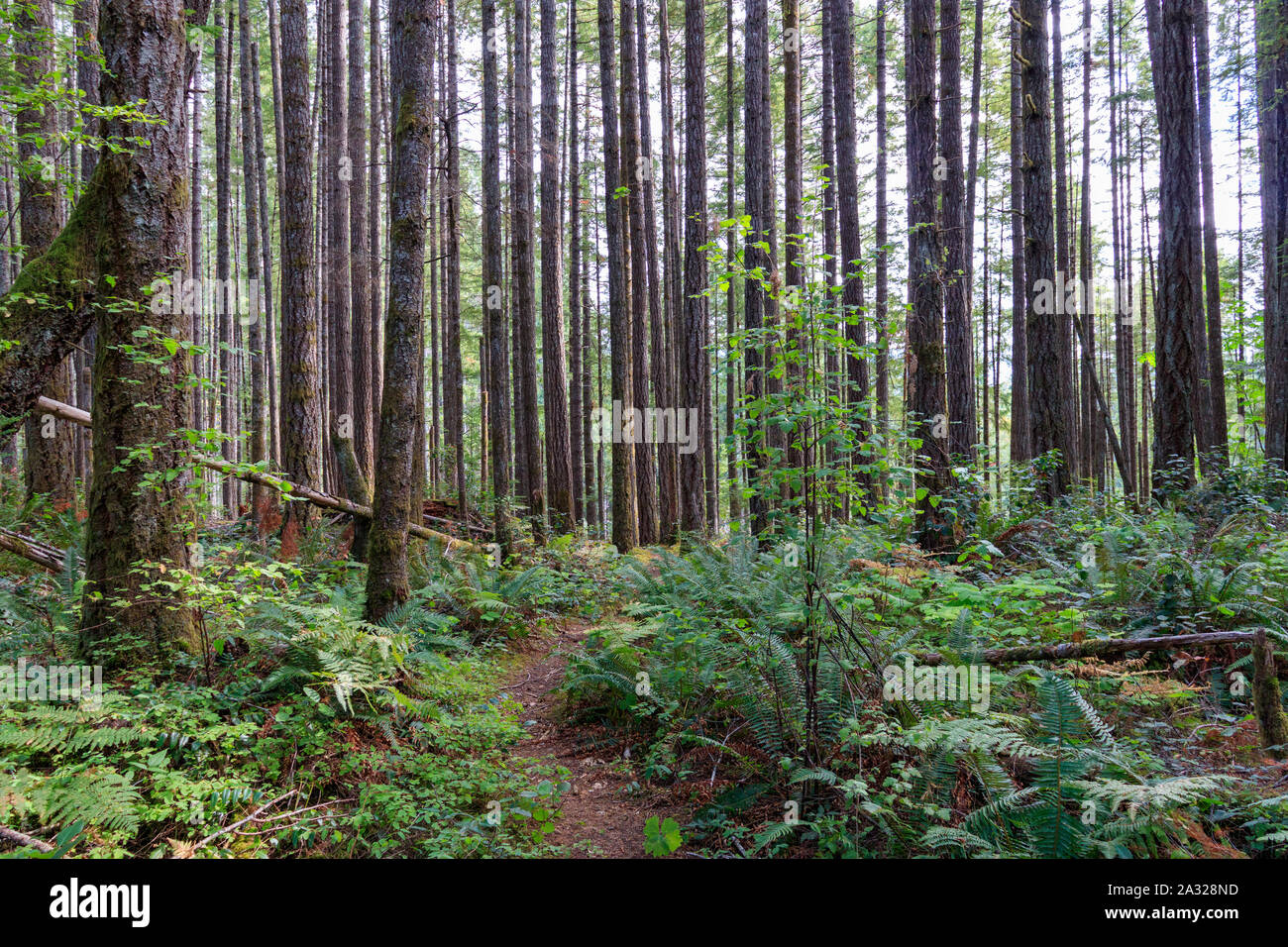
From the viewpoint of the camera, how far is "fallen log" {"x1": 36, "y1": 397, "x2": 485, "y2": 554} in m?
4.27

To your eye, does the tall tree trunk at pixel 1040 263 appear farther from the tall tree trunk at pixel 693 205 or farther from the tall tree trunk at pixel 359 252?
the tall tree trunk at pixel 359 252

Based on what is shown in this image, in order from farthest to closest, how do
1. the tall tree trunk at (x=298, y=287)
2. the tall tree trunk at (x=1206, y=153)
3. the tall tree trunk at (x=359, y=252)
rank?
the tall tree trunk at (x=1206, y=153) → the tall tree trunk at (x=359, y=252) → the tall tree trunk at (x=298, y=287)

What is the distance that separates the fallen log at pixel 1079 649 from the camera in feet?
12.9

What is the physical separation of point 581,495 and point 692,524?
23.1 ft

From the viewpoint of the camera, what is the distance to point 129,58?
4234mm

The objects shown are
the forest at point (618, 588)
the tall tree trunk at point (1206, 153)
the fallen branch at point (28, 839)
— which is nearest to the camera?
the fallen branch at point (28, 839)

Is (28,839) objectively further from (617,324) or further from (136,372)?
(617,324)

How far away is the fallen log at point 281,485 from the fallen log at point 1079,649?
4.28m

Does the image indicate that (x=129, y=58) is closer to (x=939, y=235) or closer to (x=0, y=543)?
(x=0, y=543)

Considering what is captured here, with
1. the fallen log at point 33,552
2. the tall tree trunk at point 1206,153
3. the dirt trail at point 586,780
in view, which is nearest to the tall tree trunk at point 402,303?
the dirt trail at point 586,780

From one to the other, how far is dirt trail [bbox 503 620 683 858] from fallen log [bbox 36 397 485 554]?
80.9 inches

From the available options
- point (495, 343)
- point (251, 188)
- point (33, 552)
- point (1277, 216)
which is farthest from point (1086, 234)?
point (33, 552)

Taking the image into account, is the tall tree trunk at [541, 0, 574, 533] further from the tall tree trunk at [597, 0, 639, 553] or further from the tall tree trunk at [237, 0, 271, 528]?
the tall tree trunk at [237, 0, 271, 528]
